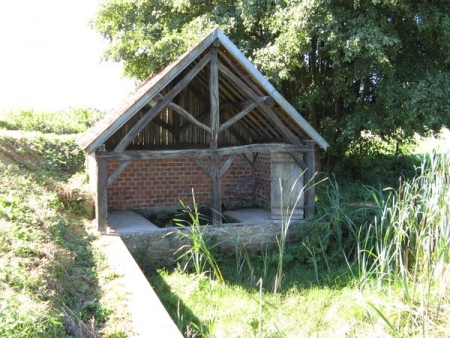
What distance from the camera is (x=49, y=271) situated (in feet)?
15.3

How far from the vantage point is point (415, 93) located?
870 centimetres

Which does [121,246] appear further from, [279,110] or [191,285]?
[279,110]

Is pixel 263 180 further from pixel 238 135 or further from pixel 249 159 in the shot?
pixel 238 135

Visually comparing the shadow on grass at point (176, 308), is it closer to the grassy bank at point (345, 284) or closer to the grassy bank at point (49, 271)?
the grassy bank at point (345, 284)

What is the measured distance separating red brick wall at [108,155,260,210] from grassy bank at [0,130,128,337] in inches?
55.2

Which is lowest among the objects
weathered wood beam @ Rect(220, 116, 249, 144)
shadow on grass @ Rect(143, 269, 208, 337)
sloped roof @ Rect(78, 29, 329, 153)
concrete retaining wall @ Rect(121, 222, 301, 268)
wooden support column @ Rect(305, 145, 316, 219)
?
shadow on grass @ Rect(143, 269, 208, 337)

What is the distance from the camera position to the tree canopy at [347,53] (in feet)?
28.2

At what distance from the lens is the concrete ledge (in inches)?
152

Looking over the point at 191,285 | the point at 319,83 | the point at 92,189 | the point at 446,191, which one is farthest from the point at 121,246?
the point at 319,83

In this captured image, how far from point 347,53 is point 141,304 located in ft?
19.5

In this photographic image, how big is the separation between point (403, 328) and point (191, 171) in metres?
6.71

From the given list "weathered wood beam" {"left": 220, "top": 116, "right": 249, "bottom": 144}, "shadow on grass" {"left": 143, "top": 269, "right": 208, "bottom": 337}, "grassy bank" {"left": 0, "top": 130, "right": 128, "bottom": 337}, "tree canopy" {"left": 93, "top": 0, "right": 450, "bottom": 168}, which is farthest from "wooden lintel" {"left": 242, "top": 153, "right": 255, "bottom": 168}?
"shadow on grass" {"left": 143, "top": 269, "right": 208, "bottom": 337}

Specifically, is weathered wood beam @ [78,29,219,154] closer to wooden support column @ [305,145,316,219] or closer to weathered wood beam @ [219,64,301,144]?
weathered wood beam @ [219,64,301,144]

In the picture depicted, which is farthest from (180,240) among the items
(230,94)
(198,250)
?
(230,94)
